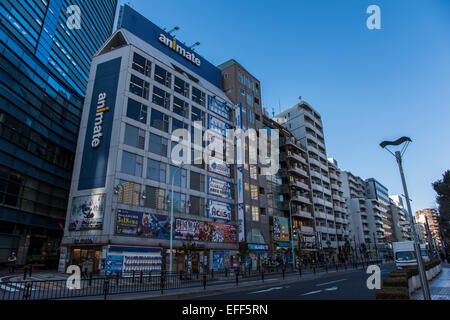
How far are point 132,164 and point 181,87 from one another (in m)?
17.2

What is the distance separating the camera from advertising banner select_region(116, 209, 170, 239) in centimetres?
3195

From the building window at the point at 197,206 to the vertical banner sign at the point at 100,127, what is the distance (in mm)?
13660

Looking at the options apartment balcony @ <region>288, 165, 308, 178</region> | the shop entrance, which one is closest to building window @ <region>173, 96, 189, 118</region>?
the shop entrance

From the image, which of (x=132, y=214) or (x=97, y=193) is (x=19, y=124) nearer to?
(x=97, y=193)

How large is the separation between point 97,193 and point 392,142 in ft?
99.4

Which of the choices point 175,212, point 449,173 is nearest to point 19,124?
point 175,212

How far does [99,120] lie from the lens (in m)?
36.4

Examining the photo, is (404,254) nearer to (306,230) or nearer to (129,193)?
(129,193)

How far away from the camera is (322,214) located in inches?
2943

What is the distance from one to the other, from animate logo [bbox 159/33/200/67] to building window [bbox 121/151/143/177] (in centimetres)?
2337

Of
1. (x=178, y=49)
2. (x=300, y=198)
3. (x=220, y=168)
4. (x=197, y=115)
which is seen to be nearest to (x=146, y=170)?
(x=197, y=115)

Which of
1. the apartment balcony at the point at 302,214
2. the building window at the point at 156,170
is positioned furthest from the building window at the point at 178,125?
the apartment balcony at the point at 302,214

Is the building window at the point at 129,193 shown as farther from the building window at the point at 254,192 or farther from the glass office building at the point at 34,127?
the building window at the point at 254,192

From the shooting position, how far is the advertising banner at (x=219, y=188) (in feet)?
153
